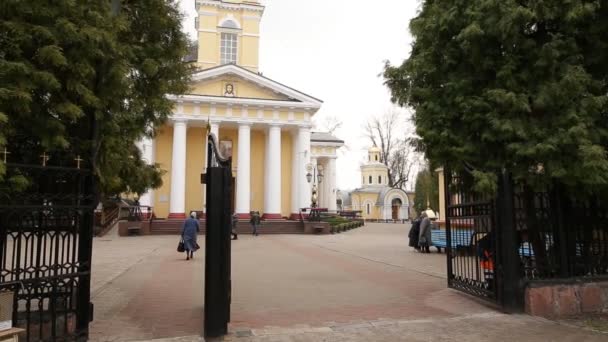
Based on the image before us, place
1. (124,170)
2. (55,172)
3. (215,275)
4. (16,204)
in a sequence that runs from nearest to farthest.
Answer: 1. (16,204)
2. (55,172)
3. (215,275)
4. (124,170)

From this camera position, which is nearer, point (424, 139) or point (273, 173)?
point (424, 139)

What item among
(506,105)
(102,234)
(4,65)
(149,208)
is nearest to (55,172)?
(4,65)

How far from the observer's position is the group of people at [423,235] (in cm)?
1681

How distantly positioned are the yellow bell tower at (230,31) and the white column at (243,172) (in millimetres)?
8137

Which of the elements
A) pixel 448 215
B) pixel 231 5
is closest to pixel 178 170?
pixel 231 5

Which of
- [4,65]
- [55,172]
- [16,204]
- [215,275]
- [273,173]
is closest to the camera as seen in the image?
[4,65]

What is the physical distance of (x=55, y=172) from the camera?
5.11m

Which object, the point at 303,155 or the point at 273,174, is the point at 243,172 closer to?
the point at 273,174

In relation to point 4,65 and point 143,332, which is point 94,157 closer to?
point 4,65

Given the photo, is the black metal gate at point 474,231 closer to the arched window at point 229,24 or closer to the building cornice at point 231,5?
the arched window at point 229,24

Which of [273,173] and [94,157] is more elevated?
[273,173]

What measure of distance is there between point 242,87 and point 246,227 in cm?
1099

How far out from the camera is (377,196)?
247 ft

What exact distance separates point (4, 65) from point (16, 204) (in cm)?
138
